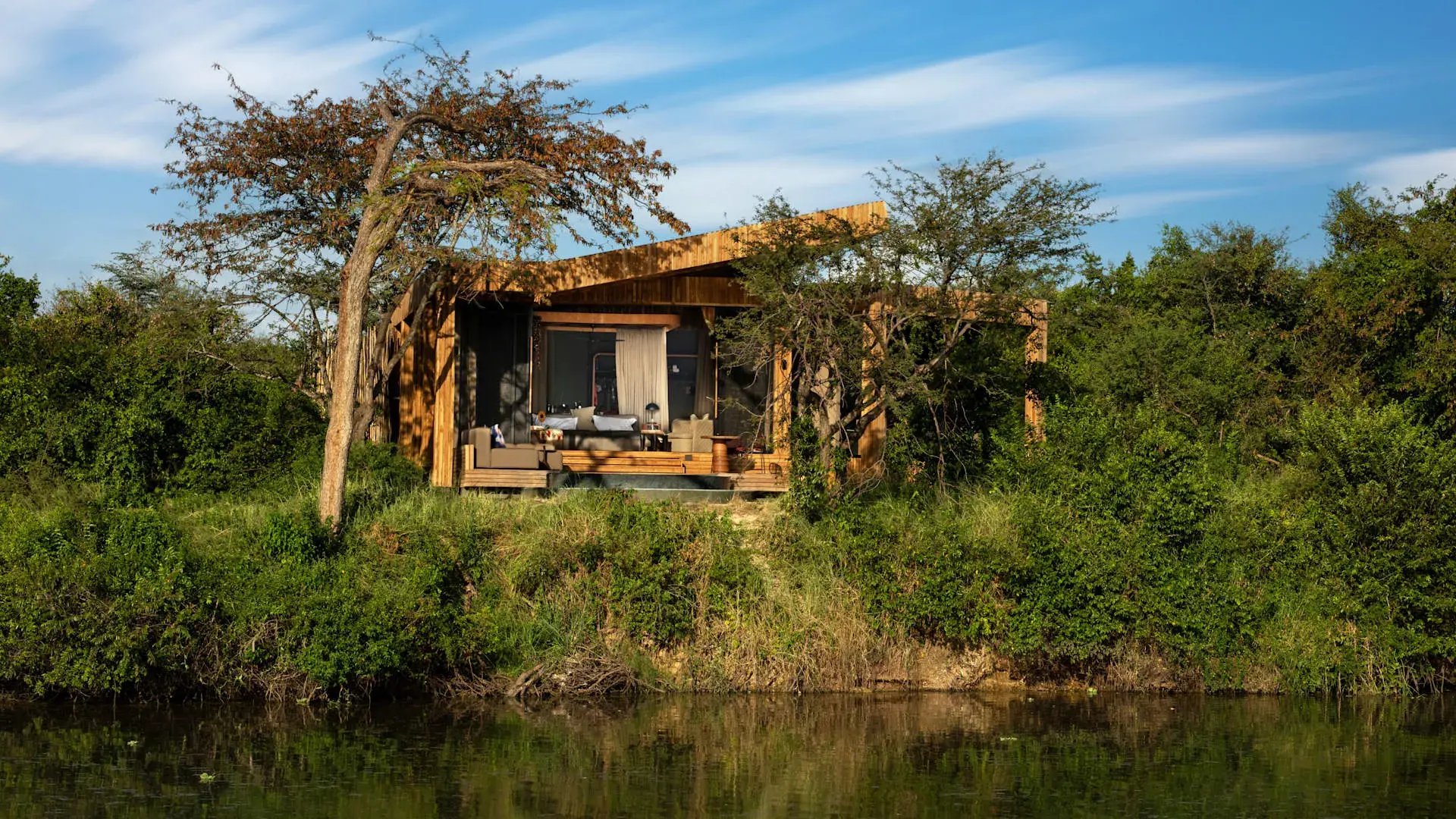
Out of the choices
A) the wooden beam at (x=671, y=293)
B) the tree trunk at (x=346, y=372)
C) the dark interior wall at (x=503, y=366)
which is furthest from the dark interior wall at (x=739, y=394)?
the tree trunk at (x=346, y=372)

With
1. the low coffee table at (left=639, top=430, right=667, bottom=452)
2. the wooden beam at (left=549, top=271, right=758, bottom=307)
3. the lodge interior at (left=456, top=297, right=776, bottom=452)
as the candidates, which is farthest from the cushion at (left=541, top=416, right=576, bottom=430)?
the wooden beam at (left=549, top=271, right=758, bottom=307)

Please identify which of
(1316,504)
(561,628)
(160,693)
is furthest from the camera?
(1316,504)

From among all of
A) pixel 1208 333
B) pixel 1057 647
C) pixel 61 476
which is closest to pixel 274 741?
pixel 61 476

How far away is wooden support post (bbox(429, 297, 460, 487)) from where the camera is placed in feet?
60.9

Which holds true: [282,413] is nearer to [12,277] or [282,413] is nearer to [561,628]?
[561,628]

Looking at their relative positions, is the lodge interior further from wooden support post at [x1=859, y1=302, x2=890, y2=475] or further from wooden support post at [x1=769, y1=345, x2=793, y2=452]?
wooden support post at [x1=859, y1=302, x2=890, y2=475]

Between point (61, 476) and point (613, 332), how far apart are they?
7.36 m

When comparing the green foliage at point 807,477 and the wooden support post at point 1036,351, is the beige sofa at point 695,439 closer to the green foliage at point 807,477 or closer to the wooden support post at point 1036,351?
the green foliage at point 807,477

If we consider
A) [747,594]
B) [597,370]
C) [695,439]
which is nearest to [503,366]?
[597,370]

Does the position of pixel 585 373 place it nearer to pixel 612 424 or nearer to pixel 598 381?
pixel 598 381

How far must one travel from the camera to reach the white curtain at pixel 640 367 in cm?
2033

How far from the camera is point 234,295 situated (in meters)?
18.5

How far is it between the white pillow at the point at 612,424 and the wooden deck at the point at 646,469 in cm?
35

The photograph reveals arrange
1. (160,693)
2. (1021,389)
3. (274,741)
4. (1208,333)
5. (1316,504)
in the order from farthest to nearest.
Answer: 1. (1208,333)
2. (1021,389)
3. (1316,504)
4. (160,693)
5. (274,741)
